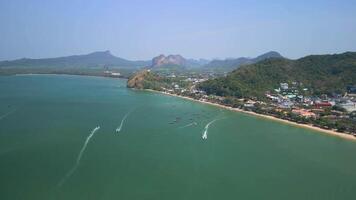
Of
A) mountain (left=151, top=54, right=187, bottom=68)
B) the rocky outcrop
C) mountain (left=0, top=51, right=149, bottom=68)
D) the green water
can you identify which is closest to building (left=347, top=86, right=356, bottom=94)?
the green water

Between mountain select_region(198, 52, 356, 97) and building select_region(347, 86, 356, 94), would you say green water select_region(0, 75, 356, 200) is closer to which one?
mountain select_region(198, 52, 356, 97)

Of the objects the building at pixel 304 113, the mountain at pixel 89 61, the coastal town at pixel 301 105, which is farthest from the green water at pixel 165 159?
the mountain at pixel 89 61

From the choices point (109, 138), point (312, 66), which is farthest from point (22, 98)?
point (312, 66)

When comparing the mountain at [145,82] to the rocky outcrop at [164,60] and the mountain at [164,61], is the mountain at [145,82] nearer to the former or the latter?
the mountain at [164,61]

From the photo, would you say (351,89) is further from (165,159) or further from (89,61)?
(89,61)

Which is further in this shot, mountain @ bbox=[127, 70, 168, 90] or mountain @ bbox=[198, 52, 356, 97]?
mountain @ bbox=[127, 70, 168, 90]

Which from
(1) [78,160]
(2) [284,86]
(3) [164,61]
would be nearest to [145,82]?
(2) [284,86]
